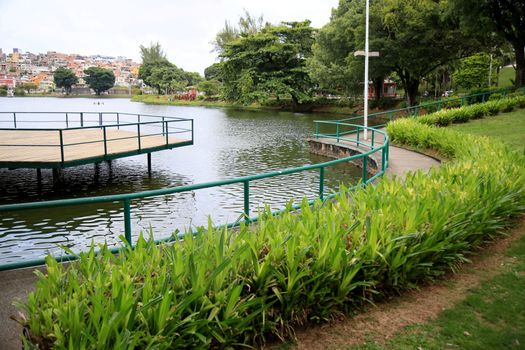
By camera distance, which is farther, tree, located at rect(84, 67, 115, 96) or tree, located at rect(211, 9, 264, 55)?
tree, located at rect(84, 67, 115, 96)

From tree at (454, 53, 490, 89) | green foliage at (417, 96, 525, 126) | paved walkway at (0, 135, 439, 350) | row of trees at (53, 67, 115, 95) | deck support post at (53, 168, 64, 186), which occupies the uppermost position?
row of trees at (53, 67, 115, 95)

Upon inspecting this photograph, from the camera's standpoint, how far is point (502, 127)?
65.1ft

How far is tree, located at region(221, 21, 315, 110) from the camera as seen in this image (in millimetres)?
52969

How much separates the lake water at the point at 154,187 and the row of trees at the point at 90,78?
122320 mm

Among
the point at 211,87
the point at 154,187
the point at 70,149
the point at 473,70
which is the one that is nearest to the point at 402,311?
the point at 154,187

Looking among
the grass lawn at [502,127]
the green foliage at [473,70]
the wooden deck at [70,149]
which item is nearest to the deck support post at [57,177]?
the wooden deck at [70,149]

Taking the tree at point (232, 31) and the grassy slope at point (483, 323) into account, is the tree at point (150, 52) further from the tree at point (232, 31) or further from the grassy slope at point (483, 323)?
the grassy slope at point (483, 323)

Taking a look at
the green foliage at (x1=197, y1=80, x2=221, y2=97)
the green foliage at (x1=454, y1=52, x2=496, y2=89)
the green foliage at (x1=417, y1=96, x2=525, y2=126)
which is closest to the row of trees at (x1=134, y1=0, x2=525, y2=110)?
the green foliage at (x1=454, y1=52, x2=496, y2=89)

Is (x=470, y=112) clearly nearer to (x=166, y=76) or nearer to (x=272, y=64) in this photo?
(x=272, y=64)

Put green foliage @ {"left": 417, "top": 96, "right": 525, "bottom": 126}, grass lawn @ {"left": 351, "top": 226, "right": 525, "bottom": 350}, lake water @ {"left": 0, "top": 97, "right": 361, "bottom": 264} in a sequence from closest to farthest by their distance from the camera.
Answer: grass lawn @ {"left": 351, "top": 226, "right": 525, "bottom": 350} → lake water @ {"left": 0, "top": 97, "right": 361, "bottom": 264} → green foliage @ {"left": 417, "top": 96, "right": 525, "bottom": 126}

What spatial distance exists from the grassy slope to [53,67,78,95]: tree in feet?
473

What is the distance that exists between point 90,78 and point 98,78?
7.34 ft

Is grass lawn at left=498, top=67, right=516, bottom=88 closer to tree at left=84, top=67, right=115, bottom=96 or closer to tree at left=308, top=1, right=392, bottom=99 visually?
tree at left=308, top=1, right=392, bottom=99

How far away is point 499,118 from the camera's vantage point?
73.0ft
